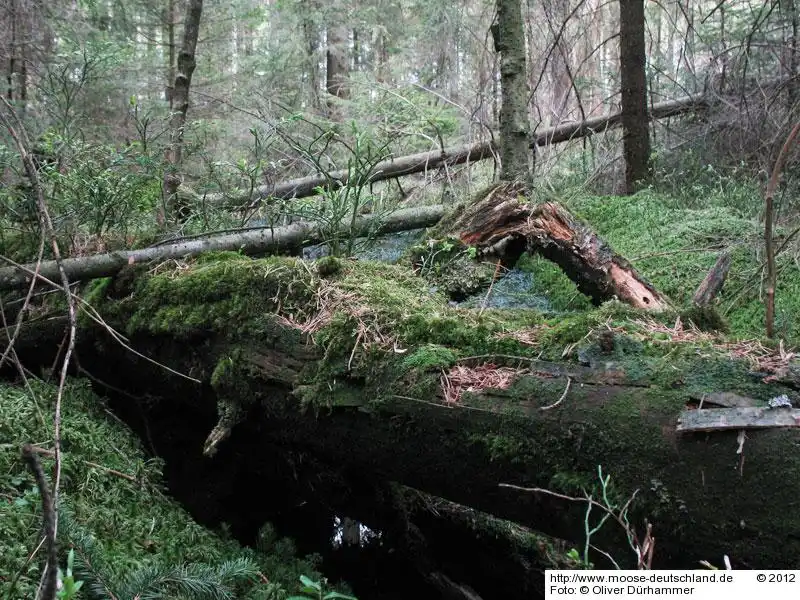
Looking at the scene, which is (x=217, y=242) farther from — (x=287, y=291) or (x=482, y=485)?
(x=482, y=485)

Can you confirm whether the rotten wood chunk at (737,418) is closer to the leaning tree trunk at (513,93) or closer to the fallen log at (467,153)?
the leaning tree trunk at (513,93)

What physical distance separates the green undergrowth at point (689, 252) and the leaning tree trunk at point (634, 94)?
562mm

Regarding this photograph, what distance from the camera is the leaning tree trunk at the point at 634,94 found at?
7.56 metres

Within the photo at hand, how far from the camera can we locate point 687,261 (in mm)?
5547

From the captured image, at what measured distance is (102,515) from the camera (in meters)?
2.66

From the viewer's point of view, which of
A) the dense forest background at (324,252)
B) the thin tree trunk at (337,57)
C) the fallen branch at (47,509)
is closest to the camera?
the fallen branch at (47,509)

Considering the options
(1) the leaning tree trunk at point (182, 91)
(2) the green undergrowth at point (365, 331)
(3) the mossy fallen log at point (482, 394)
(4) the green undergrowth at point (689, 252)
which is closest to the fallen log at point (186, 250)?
(2) the green undergrowth at point (365, 331)

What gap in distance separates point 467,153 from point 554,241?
3.75 meters

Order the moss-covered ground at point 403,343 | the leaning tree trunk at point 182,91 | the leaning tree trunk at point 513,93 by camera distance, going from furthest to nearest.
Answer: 1. the leaning tree trunk at point 182,91
2. the leaning tree trunk at point 513,93
3. the moss-covered ground at point 403,343

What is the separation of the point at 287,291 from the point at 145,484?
3.92ft

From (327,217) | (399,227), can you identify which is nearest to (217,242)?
(327,217)

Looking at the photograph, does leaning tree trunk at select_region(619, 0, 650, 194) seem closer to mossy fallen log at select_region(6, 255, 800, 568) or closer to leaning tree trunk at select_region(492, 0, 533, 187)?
leaning tree trunk at select_region(492, 0, 533, 187)

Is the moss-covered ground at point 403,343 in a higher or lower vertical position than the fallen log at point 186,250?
lower

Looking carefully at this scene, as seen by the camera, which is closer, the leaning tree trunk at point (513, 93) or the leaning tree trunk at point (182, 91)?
the leaning tree trunk at point (513, 93)
